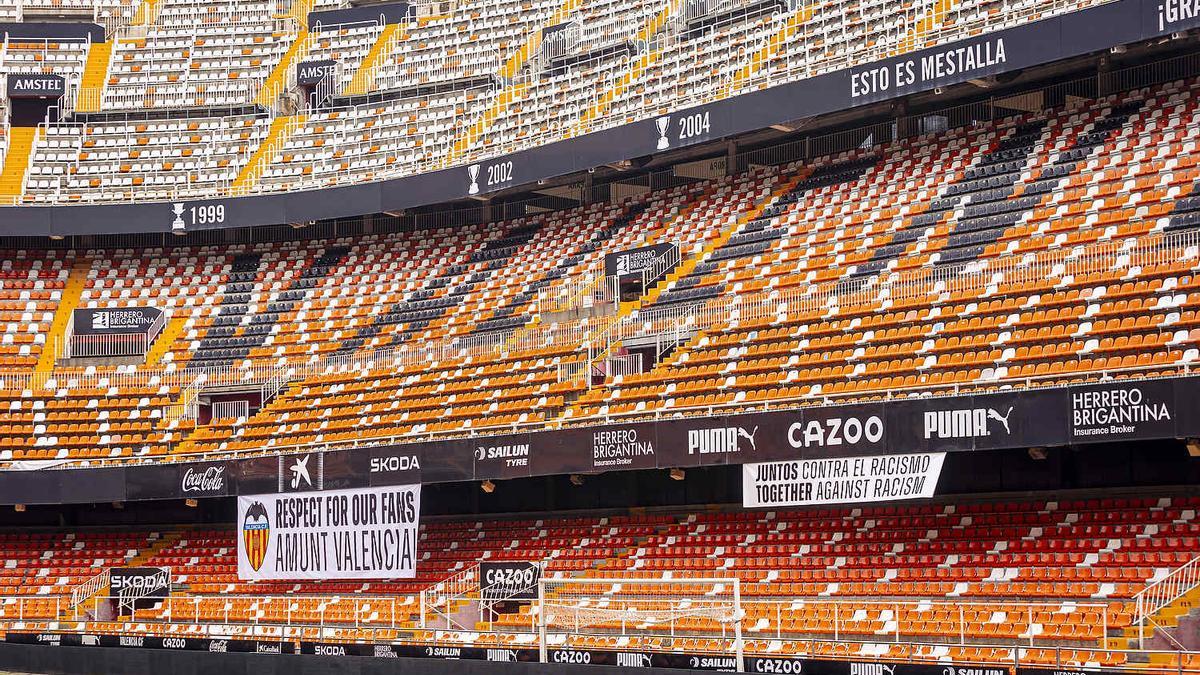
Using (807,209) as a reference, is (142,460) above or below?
below

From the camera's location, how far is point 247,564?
34.7 m

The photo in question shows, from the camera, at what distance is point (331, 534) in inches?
1312

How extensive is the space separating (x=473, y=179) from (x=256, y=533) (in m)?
11.7

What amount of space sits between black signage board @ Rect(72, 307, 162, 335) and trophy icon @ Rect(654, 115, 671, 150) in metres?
16.5

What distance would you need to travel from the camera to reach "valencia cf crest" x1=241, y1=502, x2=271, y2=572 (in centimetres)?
3453

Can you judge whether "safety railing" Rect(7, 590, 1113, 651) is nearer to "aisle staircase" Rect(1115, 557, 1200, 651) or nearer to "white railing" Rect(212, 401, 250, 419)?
"aisle staircase" Rect(1115, 557, 1200, 651)

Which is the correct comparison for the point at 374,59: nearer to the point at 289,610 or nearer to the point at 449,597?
the point at 289,610

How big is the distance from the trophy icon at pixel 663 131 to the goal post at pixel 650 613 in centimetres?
1259

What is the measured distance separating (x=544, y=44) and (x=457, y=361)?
40.0ft

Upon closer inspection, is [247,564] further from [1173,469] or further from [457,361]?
[1173,469]

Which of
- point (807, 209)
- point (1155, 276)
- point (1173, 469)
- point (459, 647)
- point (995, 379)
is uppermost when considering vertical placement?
point (807, 209)

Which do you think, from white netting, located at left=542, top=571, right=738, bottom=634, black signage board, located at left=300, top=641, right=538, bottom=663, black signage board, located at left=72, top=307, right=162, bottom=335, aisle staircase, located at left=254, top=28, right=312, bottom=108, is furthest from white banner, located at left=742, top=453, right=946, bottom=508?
aisle staircase, located at left=254, top=28, right=312, bottom=108

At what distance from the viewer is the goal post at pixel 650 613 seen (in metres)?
24.9

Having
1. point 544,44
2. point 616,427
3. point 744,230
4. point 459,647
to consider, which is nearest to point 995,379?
point 616,427
